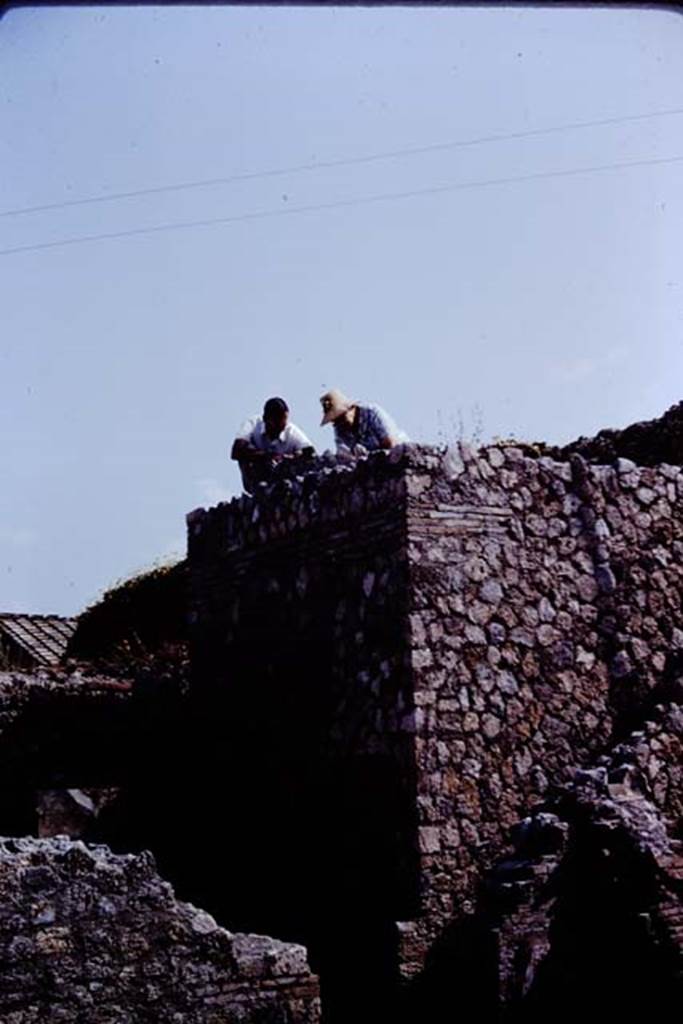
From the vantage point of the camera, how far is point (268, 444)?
39.0ft

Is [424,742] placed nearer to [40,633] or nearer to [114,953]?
[114,953]

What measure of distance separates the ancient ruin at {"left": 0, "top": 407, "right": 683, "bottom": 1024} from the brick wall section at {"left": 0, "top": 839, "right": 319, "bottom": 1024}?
1.39 ft

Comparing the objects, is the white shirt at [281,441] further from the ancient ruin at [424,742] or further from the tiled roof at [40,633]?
the tiled roof at [40,633]

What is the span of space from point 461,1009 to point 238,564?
4.00m

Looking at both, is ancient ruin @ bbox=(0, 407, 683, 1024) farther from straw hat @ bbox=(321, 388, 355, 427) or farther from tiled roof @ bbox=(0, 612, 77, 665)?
tiled roof @ bbox=(0, 612, 77, 665)

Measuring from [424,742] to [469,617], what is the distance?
3.06 ft

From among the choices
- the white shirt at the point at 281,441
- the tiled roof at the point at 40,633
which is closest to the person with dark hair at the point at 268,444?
the white shirt at the point at 281,441

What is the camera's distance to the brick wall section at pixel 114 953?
678 cm

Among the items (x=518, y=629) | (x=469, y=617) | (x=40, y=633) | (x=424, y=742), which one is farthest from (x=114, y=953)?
(x=40, y=633)

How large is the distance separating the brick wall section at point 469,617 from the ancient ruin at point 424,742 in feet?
0.06

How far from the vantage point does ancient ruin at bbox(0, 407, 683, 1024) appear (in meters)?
8.91

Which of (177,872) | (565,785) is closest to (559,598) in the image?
(565,785)

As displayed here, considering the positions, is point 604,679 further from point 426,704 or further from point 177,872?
point 177,872

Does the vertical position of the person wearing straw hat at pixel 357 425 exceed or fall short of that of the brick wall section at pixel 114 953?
it exceeds it
